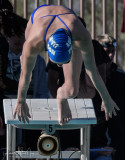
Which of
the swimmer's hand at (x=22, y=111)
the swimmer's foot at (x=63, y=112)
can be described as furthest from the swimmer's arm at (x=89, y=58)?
the swimmer's hand at (x=22, y=111)

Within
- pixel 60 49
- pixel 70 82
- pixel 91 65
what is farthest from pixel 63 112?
pixel 60 49

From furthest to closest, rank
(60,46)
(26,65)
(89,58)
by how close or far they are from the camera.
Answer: (89,58) → (26,65) → (60,46)

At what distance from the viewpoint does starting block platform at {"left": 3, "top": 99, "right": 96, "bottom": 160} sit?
177 inches

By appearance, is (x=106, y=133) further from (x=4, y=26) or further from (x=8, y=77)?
(x=4, y=26)

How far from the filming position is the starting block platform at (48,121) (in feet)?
14.8

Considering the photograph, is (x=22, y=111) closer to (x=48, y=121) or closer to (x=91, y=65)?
(x=48, y=121)

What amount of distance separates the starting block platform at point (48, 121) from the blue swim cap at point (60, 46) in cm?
62

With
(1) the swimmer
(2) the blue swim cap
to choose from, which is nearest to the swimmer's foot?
(1) the swimmer

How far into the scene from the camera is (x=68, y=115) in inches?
177

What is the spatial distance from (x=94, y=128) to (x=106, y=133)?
174 mm

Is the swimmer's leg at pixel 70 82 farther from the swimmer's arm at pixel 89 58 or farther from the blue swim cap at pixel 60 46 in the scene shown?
the blue swim cap at pixel 60 46

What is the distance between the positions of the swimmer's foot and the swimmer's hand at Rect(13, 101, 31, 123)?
29 centimetres

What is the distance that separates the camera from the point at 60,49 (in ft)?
13.6

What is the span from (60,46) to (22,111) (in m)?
0.73
